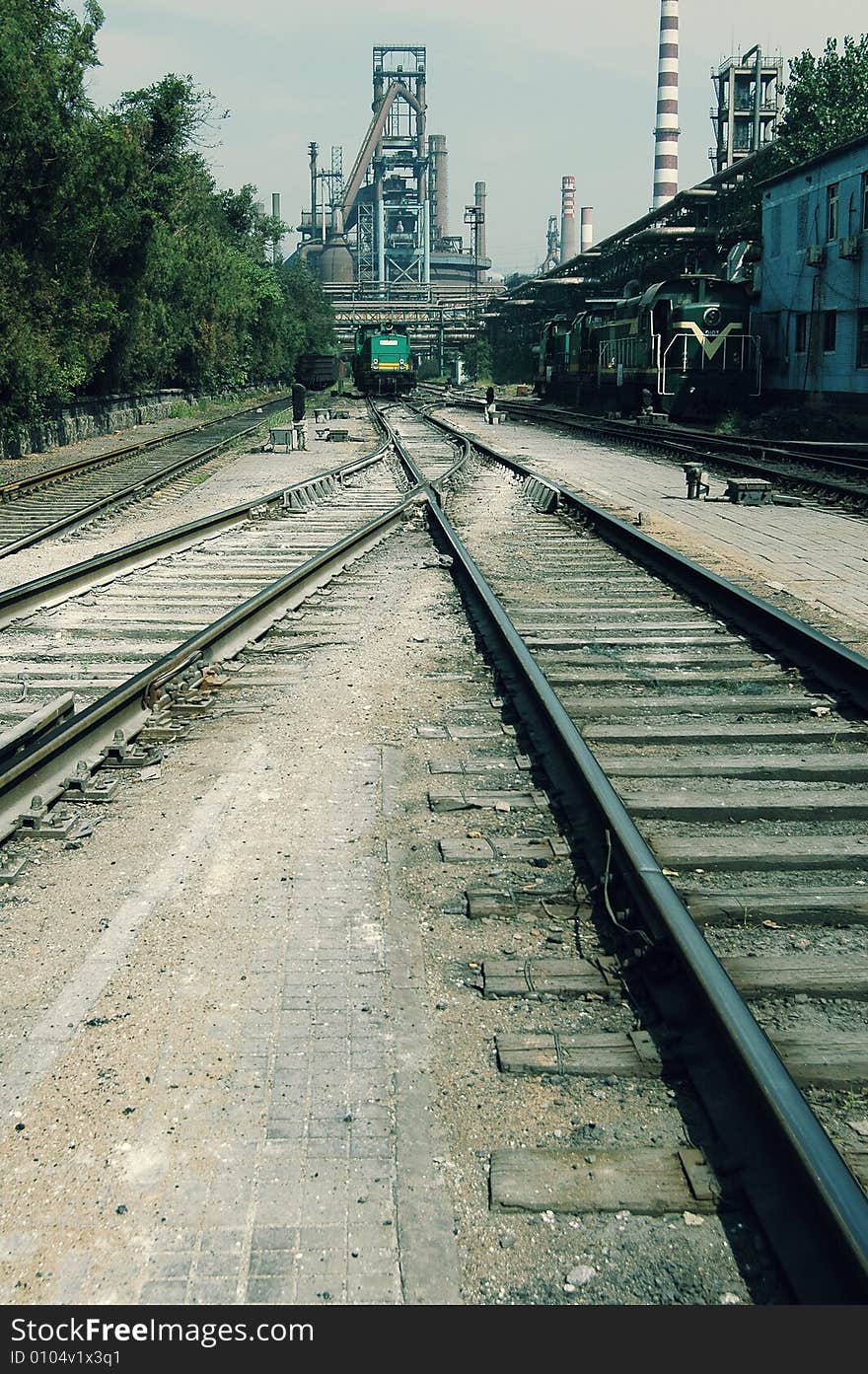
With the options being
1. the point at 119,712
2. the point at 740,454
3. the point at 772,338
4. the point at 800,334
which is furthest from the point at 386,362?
the point at 119,712

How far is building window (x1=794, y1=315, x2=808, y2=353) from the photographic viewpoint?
36875 millimetres

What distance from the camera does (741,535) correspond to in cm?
1402

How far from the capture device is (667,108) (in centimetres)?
8062

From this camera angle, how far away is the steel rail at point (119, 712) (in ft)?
16.9

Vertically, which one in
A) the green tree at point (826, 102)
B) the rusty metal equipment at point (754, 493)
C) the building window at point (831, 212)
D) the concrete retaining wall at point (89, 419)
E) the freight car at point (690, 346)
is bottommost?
the rusty metal equipment at point (754, 493)

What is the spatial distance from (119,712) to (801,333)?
3490 centimetres

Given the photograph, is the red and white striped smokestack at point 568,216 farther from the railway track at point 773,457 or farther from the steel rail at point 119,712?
the steel rail at point 119,712

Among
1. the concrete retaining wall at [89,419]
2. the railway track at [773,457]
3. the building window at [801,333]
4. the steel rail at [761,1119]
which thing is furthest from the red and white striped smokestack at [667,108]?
the steel rail at [761,1119]

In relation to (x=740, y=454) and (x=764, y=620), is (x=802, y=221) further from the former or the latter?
(x=764, y=620)

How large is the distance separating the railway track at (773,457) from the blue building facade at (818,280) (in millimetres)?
4692

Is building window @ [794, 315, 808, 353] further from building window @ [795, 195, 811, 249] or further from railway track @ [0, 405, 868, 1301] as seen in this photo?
railway track @ [0, 405, 868, 1301]
